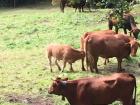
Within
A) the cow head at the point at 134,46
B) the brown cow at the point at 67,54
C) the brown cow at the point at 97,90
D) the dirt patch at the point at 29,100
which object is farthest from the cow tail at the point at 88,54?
the brown cow at the point at 97,90

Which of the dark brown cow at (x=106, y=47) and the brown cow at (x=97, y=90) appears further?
the dark brown cow at (x=106, y=47)

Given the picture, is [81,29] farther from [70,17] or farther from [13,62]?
[13,62]

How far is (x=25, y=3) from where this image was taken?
121 feet

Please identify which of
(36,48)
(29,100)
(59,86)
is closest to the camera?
(59,86)

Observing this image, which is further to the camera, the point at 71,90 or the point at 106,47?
the point at 106,47

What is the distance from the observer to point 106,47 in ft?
47.8

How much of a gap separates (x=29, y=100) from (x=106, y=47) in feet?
11.9

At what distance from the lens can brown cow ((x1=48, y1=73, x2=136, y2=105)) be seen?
10.1 meters

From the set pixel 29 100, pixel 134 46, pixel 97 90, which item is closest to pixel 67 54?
pixel 134 46

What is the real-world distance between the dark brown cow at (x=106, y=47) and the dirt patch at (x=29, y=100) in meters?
3.01

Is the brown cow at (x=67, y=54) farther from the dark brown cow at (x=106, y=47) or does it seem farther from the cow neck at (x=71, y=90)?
the cow neck at (x=71, y=90)

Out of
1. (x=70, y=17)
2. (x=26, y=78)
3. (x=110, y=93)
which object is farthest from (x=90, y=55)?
(x=70, y=17)

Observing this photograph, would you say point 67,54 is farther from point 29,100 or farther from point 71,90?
point 71,90

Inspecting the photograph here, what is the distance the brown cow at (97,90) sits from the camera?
1012 centimetres
